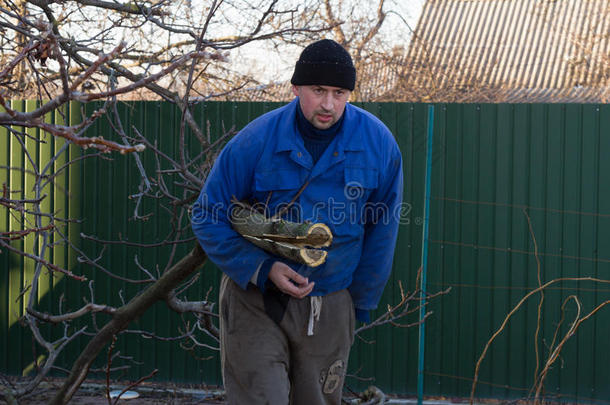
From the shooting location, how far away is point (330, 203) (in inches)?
113

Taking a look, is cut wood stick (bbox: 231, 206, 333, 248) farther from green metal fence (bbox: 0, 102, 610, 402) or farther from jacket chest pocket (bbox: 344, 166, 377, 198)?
green metal fence (bbox: 0, 102, 610, 402)

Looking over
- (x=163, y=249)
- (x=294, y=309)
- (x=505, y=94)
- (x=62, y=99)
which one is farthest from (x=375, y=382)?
(x=505, y=94)

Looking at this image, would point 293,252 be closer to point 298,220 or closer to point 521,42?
point 298,220

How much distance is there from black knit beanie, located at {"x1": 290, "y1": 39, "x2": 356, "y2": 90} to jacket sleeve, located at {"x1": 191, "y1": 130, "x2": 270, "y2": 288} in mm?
319

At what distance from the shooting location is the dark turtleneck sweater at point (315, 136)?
2.93 meters

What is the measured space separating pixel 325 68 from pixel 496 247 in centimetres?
356

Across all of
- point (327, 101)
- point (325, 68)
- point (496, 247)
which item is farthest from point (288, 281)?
point (496, 247)

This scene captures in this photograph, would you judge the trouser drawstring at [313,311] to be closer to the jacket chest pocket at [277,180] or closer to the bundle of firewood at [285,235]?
the bundle of firewood at [285,235]

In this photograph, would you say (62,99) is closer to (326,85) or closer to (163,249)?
(326,85)

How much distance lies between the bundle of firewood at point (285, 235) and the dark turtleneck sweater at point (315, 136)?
0.33 meters

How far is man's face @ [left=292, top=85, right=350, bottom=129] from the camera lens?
112 inches

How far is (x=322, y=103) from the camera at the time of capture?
2.84m

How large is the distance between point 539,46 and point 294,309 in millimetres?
22014

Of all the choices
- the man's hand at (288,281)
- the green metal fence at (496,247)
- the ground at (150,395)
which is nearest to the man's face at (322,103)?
the man's hand at (288,281)
